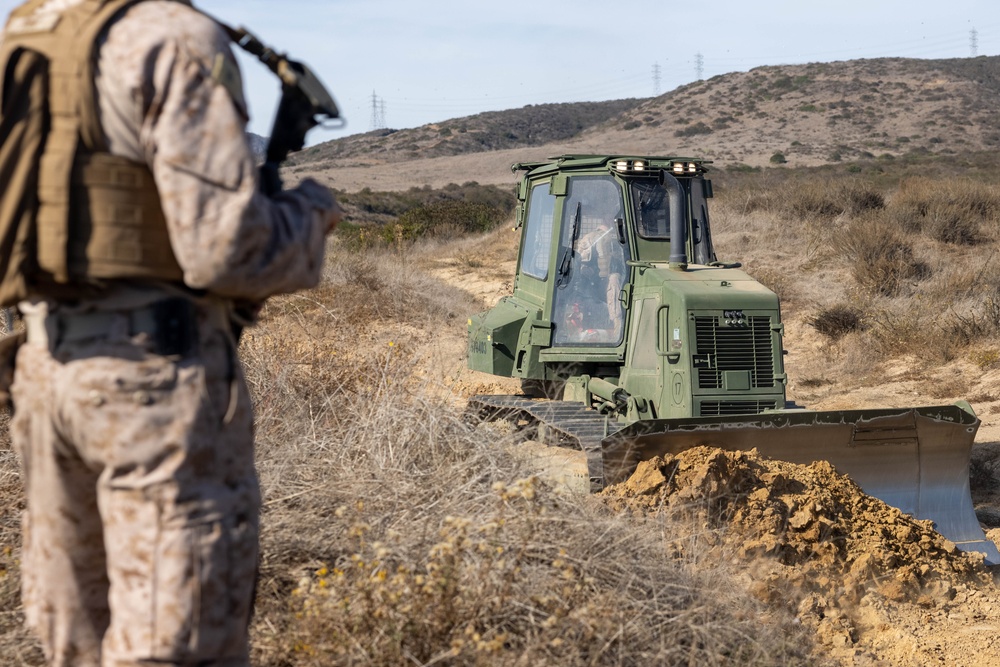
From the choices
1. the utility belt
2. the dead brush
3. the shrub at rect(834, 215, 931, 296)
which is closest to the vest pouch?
the utility belt

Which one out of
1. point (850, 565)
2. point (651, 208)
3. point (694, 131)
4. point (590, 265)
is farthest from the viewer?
point (694, 131)

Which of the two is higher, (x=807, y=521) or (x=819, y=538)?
(x=807, y=521)

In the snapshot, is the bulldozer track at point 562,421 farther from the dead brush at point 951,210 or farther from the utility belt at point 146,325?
the dead brush at point 951,210

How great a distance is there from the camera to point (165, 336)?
7.37ft

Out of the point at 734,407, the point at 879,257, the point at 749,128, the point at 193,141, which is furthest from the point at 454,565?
the point at 749,128

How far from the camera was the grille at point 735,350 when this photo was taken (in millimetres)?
7070

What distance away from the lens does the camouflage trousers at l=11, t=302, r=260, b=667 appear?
2.21 meters

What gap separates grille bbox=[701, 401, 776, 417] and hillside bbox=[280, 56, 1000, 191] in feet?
148

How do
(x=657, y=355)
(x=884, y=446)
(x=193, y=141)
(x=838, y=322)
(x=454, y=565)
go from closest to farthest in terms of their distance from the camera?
1. (x=193, y=141)
2. (x=454, y=565)
3. (x=884, y=446)
4. (x=657, y=355)
5. (x=838, y=322)

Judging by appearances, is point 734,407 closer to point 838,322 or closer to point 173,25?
point 173,25

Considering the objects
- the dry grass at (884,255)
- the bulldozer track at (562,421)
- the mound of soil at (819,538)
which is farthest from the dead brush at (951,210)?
the mound of soil at (819,538)

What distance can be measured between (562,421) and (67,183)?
5012mm

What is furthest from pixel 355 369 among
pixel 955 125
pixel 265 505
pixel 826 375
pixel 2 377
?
pixel 955 125

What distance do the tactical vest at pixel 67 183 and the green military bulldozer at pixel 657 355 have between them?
4.10m
